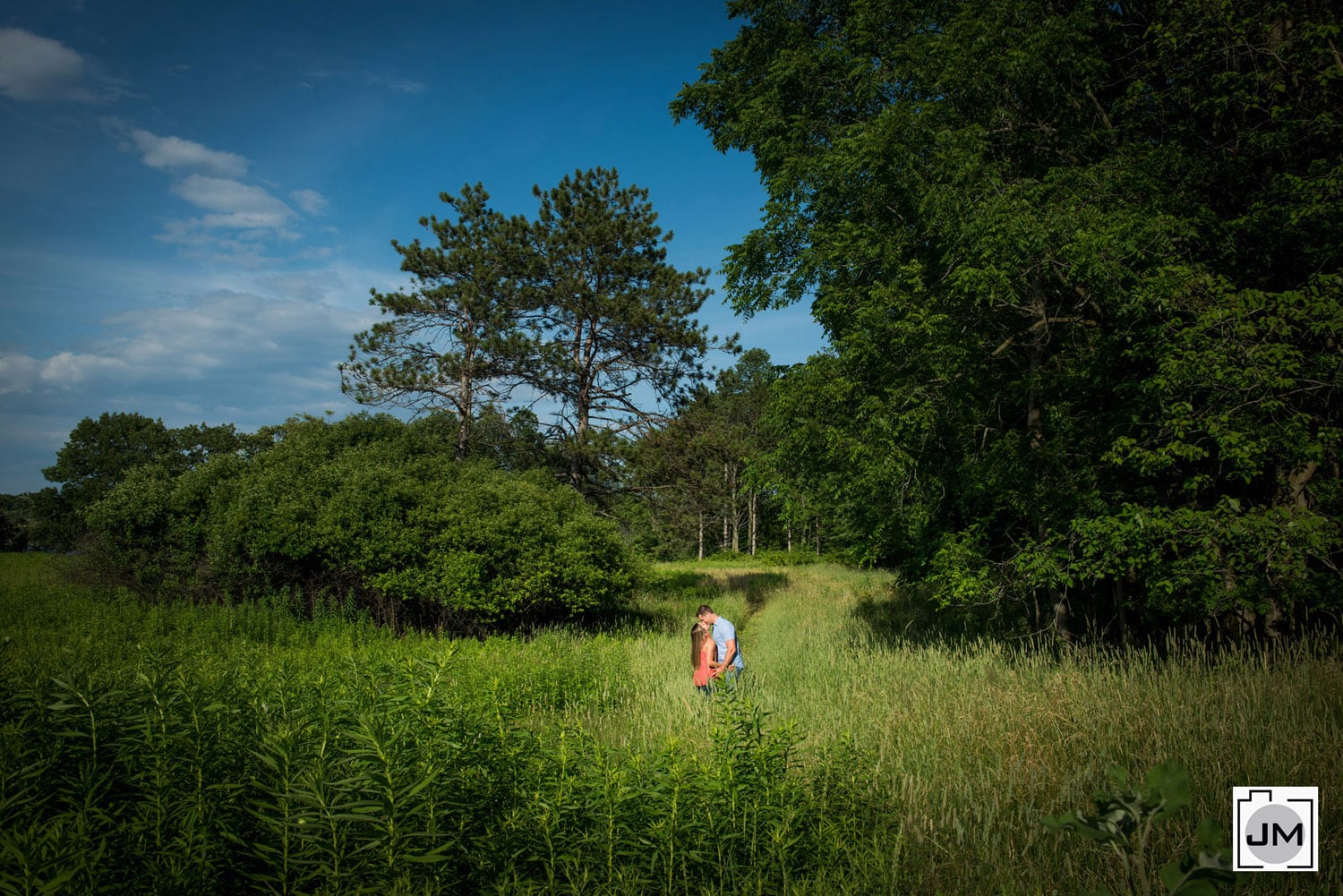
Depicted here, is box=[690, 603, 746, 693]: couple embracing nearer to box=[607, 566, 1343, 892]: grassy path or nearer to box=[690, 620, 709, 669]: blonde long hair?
box=[690, 620, 709, 669]: blonde long hair

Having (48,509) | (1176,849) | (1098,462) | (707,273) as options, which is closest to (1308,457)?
(1098,462)

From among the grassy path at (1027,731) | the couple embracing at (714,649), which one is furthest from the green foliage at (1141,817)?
the couple embracing at (714,649)

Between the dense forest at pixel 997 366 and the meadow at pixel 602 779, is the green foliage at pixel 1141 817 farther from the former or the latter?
the dense forest at pixel 997 366

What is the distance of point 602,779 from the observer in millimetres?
3203

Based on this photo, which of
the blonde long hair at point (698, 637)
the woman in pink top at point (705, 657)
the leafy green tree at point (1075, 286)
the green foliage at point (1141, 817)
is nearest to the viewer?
the green foliage at point (1141, 817)

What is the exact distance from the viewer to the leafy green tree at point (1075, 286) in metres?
7.11

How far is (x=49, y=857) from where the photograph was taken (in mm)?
1990

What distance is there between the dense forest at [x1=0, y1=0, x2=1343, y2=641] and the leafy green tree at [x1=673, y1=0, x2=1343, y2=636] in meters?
0.06

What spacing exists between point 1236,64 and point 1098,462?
538cm

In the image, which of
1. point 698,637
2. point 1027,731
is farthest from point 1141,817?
point 698,637

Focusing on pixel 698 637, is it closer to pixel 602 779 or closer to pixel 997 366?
pixel 602 779

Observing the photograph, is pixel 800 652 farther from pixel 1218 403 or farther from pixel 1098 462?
pixel 1218 403

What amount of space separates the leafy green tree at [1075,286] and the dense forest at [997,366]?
57 mm

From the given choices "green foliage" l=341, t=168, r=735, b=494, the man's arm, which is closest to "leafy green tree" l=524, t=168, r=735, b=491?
"green foliage" l=341, t=168, r=735, b=494
